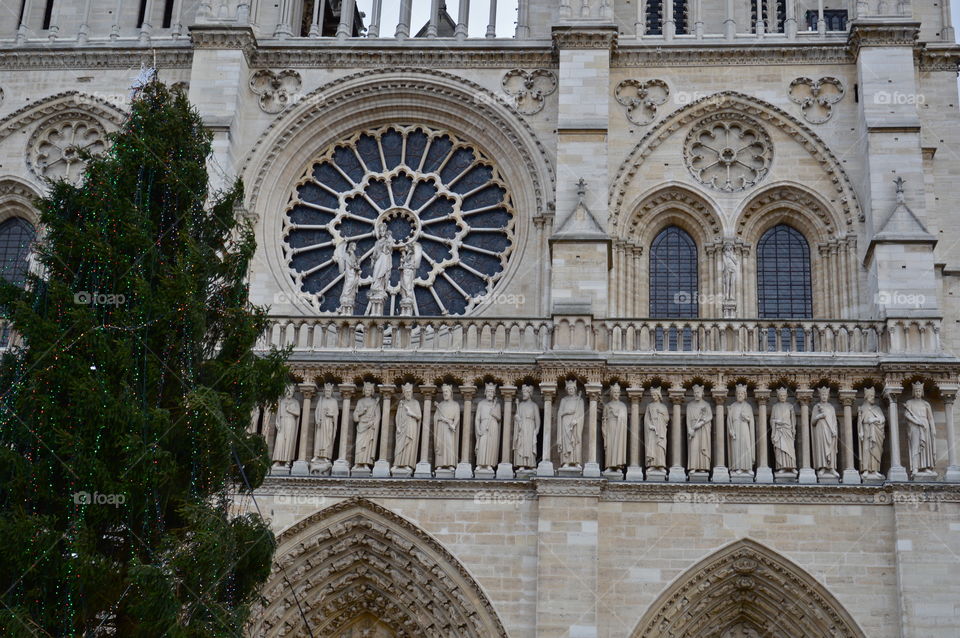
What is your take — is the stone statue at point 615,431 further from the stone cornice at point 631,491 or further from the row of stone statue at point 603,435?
the stone cornice at point 631,491

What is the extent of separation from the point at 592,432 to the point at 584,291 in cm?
208

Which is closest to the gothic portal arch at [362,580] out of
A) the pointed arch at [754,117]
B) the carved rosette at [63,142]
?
the pointed arch at [754,117]

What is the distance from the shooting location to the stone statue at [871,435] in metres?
19.2

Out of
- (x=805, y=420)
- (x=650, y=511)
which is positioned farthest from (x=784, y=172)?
(x=650, y=511)

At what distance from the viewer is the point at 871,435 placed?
19266 millimetres

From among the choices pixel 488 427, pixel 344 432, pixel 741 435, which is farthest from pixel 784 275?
pixel 344 432

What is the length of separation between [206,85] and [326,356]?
508cm

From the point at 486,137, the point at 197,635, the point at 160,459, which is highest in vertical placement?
the point at 486,137

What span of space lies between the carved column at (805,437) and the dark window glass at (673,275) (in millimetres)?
2638

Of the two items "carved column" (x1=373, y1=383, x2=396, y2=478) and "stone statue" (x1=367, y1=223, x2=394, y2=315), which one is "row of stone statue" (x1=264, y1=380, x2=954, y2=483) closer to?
"carved column" (x1=373, y1=383, x2=396, y2=478)

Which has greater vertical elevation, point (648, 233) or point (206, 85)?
point (206, 85)

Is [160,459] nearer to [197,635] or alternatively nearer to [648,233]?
[197,635]

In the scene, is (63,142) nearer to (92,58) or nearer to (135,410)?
(92,58)

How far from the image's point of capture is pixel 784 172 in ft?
72.3
